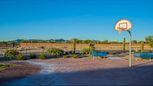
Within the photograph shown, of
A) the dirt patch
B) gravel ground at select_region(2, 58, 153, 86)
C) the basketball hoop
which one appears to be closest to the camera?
gravel ground at select_region(2, 58, 153, 86)

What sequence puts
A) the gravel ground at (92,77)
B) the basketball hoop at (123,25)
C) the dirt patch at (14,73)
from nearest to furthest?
the gravel ground at (92,77), the dirt patch at (14,73), the basketball hoop at (123,25)

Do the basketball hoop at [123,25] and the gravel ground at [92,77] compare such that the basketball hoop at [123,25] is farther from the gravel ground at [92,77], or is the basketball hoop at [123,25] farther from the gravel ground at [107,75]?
the gravel ground at [92,77]

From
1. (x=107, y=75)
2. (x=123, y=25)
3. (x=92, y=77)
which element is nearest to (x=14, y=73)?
(x=92, y=77)

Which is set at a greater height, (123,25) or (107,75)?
(123,25)

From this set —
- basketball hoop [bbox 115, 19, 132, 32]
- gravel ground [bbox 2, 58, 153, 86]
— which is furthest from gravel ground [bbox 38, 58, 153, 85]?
basketball hoop [bbox 115, 19, 132, 32]

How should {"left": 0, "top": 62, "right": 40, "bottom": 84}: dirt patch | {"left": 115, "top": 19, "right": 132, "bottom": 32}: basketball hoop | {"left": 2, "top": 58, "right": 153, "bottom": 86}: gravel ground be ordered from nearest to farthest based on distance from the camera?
{"left": 2, "top": 58, "right": 153, "bottom": 86}: gravel ground, {"left": 0, "top": 62, "right": 40, "bottom": 84}: dirt patch, {"left": 115, "top": 19, "right": 132, "bottom": 32}: basketball hoop

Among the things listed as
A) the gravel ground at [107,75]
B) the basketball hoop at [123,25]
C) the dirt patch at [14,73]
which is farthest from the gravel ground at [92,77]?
the basketball hoop at [123,25]

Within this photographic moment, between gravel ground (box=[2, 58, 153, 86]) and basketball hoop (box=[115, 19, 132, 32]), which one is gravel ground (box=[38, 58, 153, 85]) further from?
basketball hoop (box=[115, 19, 132, 32])

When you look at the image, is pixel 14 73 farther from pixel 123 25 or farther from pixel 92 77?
pixel 123 25

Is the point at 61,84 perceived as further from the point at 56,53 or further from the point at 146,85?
the point at 56,53

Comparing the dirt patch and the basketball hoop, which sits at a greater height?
the basketball hoop

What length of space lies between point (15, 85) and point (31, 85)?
2.72ft

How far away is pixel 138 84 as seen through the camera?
13445 millimetres

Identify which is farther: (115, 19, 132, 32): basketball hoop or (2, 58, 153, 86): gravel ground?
(115, 19, 132, 32): basketball hoop
